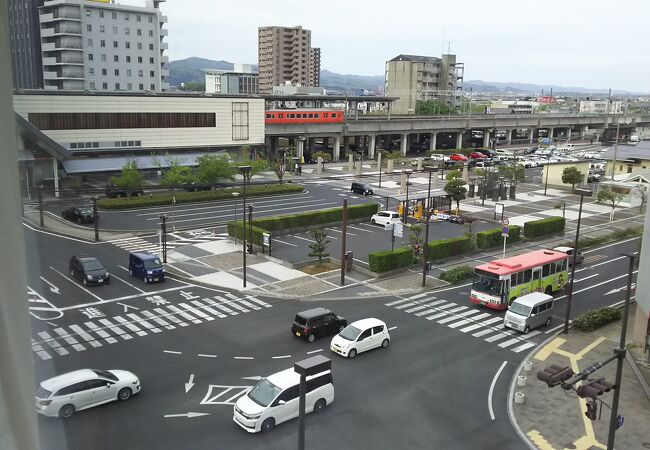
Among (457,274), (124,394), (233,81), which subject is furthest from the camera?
(233,81)

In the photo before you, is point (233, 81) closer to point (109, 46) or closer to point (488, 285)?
point (109, 46)

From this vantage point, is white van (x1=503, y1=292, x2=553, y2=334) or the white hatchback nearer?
the white hatchback

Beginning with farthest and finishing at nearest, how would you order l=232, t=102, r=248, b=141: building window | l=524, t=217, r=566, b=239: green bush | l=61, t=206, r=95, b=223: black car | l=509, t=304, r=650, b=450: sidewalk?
l=232, t=102, r=248, b=141: building window < l=524, t=217, r=566, b=239: green bush < l=61, t=206, r=95, b=223: black car < l=509, t=304, r=650, b=450: sidewalk

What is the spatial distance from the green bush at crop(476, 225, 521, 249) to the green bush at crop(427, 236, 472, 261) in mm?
620

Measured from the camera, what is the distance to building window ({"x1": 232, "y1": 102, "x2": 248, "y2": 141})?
39031mm

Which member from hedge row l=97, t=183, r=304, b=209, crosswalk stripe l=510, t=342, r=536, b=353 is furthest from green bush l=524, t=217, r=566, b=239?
hedge row l=97, t=183, r=304, b=209

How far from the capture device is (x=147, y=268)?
56.6 feet

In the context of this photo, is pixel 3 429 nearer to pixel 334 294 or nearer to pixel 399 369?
pixel 399 369

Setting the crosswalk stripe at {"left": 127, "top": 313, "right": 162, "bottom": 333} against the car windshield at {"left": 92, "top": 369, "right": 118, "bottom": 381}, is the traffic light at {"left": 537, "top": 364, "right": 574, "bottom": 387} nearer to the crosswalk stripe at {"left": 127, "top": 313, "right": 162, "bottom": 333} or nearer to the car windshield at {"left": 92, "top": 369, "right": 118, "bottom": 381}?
the car windshield at {"left": 92, "top": 369, "right": 118, "bottom": 381}

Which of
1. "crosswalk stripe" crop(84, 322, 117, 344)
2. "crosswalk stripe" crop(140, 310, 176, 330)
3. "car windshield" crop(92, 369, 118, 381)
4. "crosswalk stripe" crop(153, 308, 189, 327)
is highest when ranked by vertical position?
"car windshield" crop(92, 369, 118, 381)

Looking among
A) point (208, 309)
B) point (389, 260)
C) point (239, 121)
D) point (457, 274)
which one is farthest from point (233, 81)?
point (208, 309)

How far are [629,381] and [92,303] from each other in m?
13.0

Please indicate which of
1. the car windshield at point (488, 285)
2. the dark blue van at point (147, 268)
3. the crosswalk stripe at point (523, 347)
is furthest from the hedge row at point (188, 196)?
the crosswalk stripe at point (523, 347)

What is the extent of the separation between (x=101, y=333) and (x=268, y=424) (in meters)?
5.63
